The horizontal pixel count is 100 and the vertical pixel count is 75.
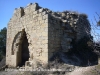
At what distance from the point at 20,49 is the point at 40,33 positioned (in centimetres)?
285

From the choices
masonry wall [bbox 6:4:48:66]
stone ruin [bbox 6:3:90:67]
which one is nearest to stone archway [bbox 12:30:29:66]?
stone ruin [bbox 6:3:90:67]

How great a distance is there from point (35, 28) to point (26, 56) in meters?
2.63

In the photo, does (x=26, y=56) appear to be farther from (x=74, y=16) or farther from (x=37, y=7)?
(x=74, y=16)

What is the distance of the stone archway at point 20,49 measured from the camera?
10344mm

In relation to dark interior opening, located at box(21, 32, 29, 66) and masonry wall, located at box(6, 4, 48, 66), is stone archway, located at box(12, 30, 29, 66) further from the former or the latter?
masonry wall, located at box(6, 4, 48, 66)

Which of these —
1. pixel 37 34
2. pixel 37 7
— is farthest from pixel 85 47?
pixel 37 7

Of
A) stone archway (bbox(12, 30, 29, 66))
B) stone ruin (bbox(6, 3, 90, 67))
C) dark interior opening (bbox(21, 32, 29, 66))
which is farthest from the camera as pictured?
dark interior opening (bbox(21, 32, 29, 66))

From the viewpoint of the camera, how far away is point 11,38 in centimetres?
1108

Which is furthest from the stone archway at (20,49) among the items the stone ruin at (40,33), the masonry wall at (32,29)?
the masonry wall at (32,29)

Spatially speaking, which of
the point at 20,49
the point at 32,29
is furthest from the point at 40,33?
the point at 20,49

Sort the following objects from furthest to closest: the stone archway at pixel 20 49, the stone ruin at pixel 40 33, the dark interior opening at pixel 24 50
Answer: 1. the dark interior opening at pixel 24 50
2. the stone archway at pixel 20 49
3. the stone ruin at pixel 40 33

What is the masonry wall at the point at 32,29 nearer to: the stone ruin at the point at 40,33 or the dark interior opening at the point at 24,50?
the stone ruin at the point at 40,33

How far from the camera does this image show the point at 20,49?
420 inches

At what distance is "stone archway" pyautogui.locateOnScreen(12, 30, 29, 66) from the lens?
33.9ft
